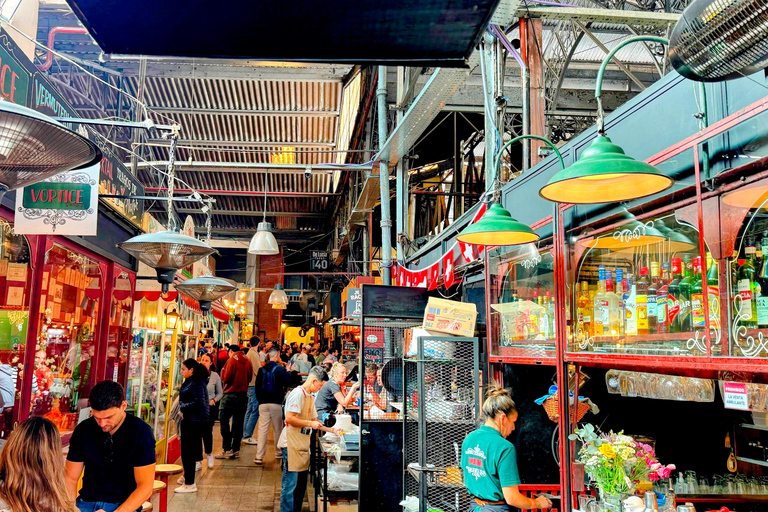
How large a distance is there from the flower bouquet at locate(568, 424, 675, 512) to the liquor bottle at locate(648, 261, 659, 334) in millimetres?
709

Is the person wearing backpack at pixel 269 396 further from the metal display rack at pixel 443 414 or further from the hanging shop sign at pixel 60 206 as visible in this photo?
the hanging shop sign at pixel 60 206

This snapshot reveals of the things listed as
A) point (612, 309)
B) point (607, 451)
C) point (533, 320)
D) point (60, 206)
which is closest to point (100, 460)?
point (60, 206)

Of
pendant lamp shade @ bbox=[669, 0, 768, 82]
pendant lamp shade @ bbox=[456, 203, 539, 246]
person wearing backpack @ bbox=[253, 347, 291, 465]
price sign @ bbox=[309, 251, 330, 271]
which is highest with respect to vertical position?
price sign @ bbox=[309, 251, 330, 271]

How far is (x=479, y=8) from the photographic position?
6.03 ft

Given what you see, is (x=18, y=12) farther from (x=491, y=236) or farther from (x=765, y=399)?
(x=765, y=399)

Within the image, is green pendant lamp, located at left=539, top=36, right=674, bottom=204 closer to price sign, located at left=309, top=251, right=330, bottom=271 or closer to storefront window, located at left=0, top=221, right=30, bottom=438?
storefront window, located at left=0, top=221, right=30, bottom=438

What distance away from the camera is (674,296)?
2980mm

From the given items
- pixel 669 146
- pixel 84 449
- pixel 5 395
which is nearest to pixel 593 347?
pixel 669 146

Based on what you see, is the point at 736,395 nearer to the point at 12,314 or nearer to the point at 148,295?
the point at 12,314

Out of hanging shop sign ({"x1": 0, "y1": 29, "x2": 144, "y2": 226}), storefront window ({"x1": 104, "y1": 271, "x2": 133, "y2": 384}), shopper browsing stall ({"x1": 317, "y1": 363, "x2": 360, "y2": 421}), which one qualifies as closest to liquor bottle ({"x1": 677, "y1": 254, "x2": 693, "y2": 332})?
hanging shop sign ({"x1": 0, "y1": 29, "x2": 144, "y2": 226})

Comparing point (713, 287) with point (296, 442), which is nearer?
point (713, 287)

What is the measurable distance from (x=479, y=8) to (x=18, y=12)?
4.58 meters

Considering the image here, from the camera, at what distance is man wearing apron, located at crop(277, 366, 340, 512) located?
659cm

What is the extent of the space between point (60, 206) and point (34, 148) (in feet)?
8.27
